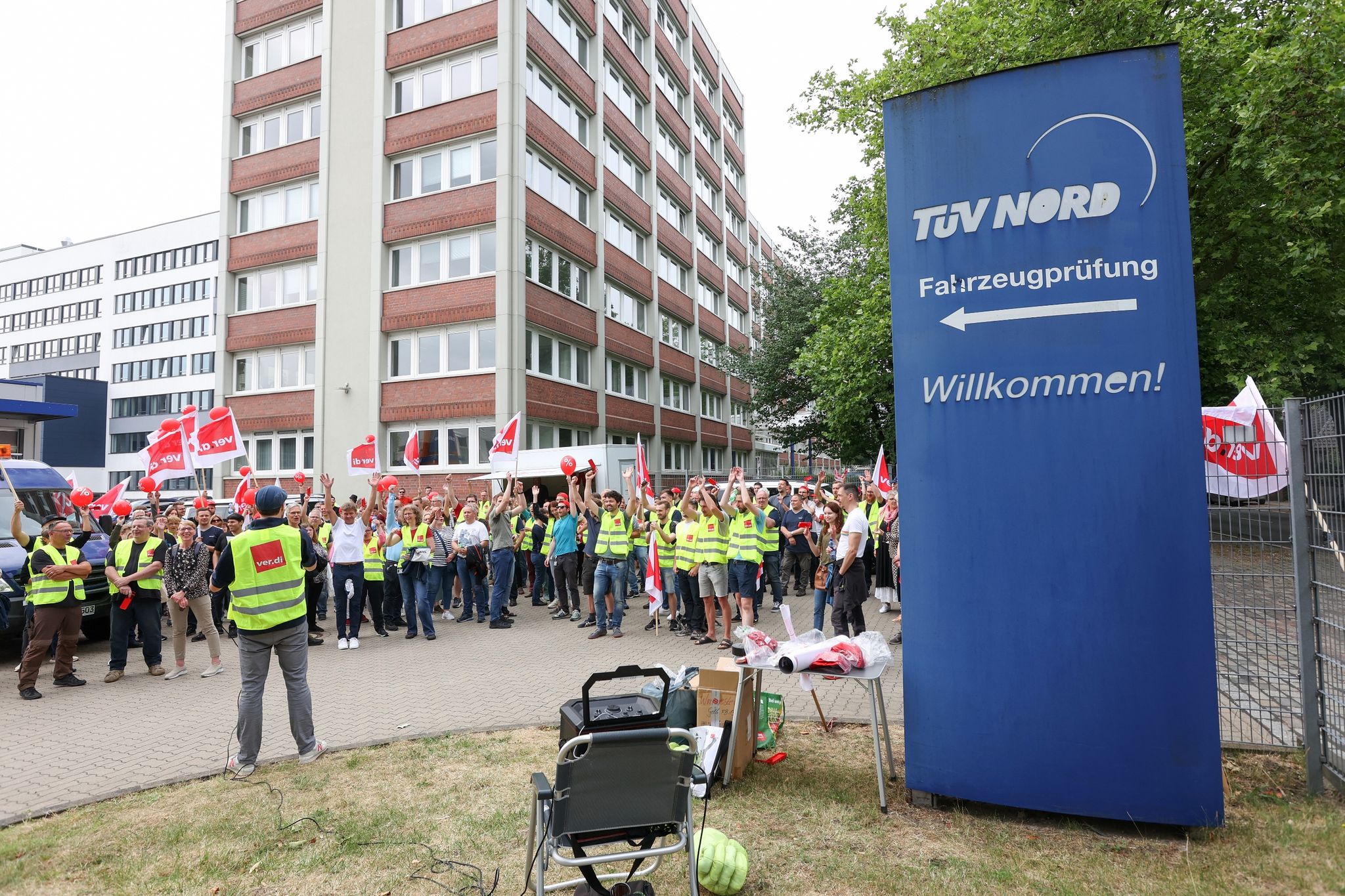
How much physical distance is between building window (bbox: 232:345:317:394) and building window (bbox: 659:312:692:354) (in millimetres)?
15578

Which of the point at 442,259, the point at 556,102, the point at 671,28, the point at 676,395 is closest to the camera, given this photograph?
the point at 442,259

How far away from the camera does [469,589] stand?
1383cm

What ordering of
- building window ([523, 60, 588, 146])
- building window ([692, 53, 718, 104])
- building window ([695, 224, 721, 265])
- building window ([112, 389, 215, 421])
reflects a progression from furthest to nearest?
building window ([112, 389, 215, 421])
building window ([692, 53, 718, 104])
building window ([695, 224, 721, 265])
building window ([523, 60, 588, 146])

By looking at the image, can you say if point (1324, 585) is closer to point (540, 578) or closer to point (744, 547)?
point (744, 547)

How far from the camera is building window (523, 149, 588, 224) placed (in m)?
26.1

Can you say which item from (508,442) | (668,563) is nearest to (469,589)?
(508,442)

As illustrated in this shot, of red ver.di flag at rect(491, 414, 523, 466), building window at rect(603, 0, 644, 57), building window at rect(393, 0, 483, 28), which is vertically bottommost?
red ver.di flag at rect(491, 414, 523, 466)

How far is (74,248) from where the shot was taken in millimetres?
66938

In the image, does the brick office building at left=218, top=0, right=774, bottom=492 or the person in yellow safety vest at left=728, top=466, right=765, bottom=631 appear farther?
the brick office building at left=218, top=0, right=774, bottom=492

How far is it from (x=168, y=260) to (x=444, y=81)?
48046 mm

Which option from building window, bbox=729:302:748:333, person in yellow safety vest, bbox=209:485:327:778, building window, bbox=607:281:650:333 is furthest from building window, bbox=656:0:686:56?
person in yellow safety vest, bbox=209:485:327:778

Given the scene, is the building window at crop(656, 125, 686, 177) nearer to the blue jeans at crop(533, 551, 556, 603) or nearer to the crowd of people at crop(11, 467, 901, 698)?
the blue jeans at crop(533, 551, 556, 603)

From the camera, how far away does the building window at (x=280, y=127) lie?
28.0 m

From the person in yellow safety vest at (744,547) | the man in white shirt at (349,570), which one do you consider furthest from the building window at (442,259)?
the person in yellow safety vest at (744,547)
